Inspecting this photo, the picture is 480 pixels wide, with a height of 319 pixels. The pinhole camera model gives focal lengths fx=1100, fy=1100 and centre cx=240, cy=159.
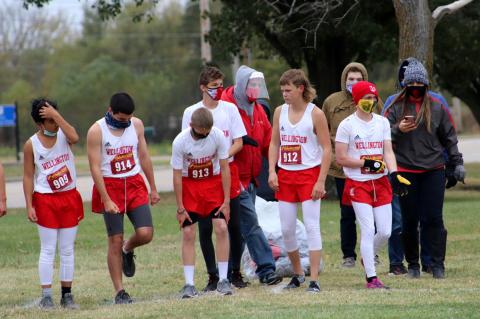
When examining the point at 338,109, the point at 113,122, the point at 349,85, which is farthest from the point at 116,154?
the point at 338,109

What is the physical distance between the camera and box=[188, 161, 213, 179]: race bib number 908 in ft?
32.6

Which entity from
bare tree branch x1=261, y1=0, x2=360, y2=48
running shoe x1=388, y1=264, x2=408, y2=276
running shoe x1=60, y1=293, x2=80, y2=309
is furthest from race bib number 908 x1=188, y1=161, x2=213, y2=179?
bare tree branch x1=261, y1=0, x2=360, y2=48

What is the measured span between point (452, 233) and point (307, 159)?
6397mm

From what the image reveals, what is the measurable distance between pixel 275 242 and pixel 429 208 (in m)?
1.77

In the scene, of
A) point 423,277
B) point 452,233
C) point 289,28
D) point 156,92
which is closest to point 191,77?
point 156,92

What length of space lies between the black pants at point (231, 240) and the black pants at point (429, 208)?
1.68 meters

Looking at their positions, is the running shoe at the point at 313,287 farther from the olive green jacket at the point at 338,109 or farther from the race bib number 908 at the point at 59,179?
the olive green jacket at the point at 338,109

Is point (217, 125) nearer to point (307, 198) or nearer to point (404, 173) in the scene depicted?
point (307, 198)

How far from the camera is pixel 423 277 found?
10.9 m

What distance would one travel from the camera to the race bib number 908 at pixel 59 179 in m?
9.64

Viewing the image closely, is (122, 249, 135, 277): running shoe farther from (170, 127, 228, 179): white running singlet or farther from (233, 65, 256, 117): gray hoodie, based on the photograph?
(233, 65, 256, 117): gray hoodie

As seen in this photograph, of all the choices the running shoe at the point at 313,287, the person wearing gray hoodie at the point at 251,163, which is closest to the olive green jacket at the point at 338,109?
→ the person wearing gray hoodie at the point at 251,163

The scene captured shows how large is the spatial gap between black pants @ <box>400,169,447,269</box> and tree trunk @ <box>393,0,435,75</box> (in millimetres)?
4869

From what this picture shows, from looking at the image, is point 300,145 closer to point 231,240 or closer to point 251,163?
point 251,163
